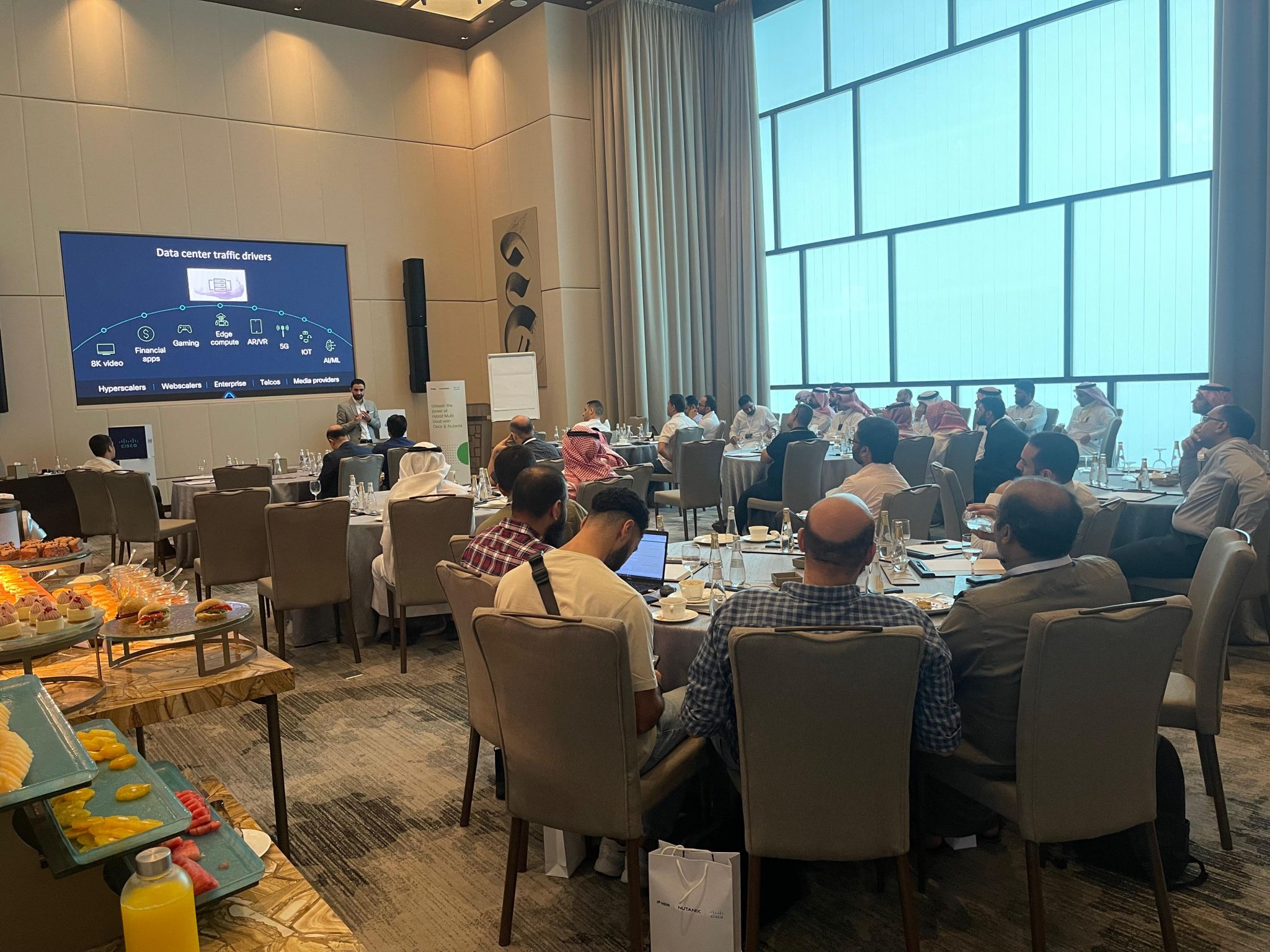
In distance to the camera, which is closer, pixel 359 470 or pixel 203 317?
pixel 359 470

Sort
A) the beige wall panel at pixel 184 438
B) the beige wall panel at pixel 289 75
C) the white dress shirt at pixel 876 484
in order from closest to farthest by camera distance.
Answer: the white dress shirt at pixel 876 484 < the beige wall panel at pixel 184 438 < the beige wall panel at pixel 289 75

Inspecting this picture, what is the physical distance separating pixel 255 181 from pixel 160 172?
104 cm

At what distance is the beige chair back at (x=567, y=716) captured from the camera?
225cm

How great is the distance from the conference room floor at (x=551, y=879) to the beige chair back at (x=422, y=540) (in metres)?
0.98

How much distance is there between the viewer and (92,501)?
8.22 metres

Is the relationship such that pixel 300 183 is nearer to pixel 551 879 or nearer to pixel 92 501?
pixel 92 501

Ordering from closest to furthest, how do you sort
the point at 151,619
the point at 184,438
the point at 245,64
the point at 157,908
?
the point at 157,908 → the point at 151,619 → the point at 184,438 → the point at 245,64

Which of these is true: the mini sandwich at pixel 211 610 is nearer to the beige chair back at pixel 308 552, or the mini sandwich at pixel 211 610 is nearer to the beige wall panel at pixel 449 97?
the beige chair back at pixel 308 552

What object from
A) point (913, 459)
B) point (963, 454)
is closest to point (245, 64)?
point (913, 459)

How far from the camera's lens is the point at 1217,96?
7.84 meters

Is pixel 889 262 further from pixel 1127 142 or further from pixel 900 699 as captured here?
pixel 900 699

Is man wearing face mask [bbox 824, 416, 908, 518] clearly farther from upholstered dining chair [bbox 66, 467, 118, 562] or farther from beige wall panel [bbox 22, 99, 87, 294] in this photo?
beige wall panel [bbox 22, 99, 87, 294]

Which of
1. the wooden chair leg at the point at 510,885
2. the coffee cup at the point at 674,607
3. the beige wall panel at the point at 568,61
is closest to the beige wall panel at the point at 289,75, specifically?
the beige wall panel at the point at 568,61

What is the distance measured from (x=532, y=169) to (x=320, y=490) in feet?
20.4
